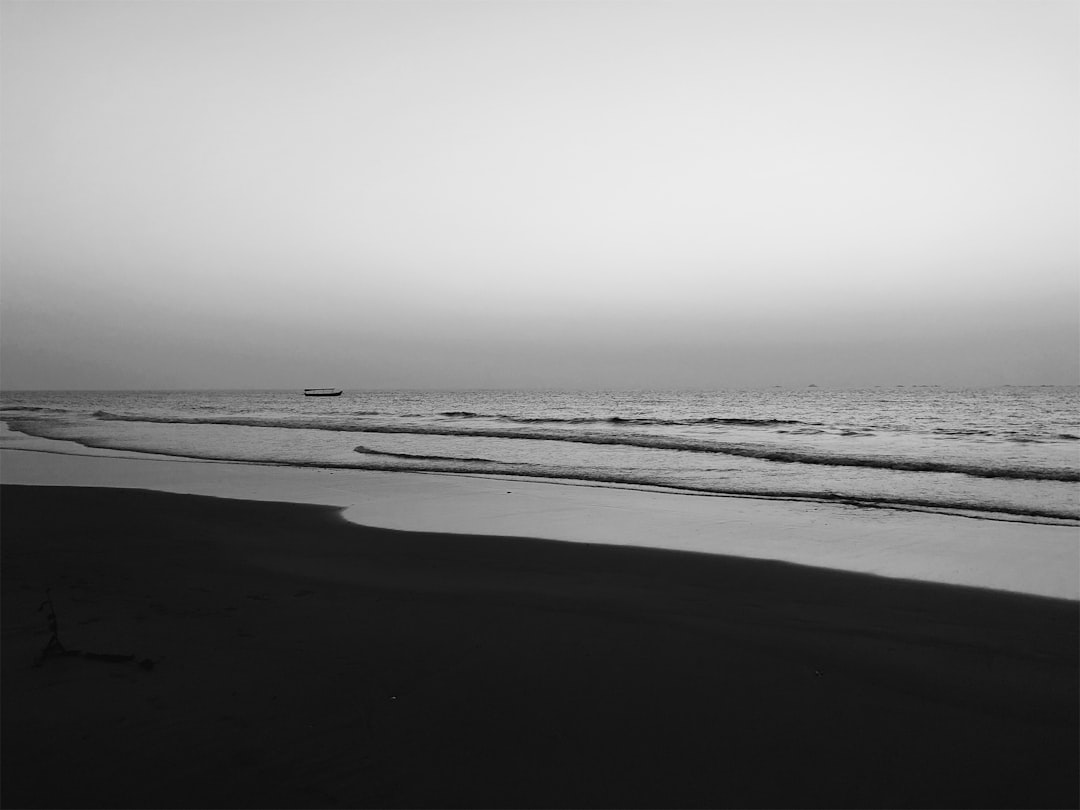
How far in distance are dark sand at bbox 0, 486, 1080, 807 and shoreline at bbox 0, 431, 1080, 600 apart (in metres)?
1.04

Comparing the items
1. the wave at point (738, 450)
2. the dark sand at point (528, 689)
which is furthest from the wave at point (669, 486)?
the dark sand at point (528, 689)

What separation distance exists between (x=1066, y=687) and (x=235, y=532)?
9.86m

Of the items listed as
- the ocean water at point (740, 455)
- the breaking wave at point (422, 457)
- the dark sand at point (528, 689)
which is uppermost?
the dark sand at point (528, 689)

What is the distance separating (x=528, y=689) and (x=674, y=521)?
6.86 metres

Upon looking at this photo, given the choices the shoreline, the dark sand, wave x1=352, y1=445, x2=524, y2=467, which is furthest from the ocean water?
the dark sand

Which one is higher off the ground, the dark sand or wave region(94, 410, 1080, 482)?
the dark sand

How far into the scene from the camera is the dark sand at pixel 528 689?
345 cm

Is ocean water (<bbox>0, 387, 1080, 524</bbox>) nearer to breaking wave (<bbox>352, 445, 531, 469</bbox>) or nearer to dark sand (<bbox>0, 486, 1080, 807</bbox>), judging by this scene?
breaking wave (<bbox>352, 445, 531, 469</bbox>)

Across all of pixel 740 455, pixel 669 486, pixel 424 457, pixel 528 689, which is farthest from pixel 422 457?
pixel 528 689

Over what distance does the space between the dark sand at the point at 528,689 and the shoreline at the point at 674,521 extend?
1.04 meters

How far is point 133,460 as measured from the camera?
67.9 feet

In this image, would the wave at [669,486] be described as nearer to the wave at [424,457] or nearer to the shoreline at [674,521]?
the wave at [424,457]

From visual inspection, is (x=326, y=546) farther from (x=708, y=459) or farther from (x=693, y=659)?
(x=708, y=459)

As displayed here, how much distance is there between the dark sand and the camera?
345 cm
